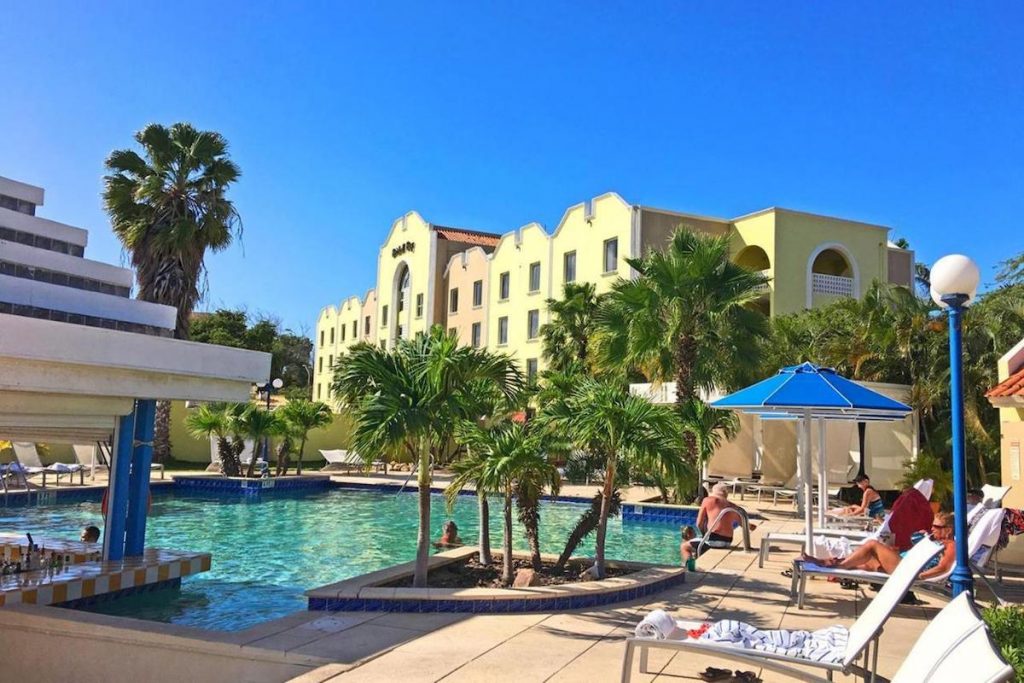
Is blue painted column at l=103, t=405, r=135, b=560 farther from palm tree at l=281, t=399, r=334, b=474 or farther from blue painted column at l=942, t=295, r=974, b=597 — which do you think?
palm tree at l=281, t=399, r=334, b=474

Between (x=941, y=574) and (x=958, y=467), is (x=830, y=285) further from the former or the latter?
(x=958, y=467)

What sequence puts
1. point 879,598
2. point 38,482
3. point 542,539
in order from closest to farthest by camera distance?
point 879,598 < point 542,539 < point 38,482

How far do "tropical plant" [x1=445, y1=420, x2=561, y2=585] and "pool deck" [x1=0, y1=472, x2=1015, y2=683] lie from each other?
4.47ft

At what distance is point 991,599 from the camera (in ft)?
28.0

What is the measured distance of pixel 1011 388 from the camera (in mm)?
10828

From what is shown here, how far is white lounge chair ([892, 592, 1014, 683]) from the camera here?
280 centimetres

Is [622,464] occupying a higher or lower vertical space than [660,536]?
higher

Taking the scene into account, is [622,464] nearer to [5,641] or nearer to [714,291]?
[5,641]

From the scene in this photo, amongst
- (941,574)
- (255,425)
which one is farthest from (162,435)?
(941,574)

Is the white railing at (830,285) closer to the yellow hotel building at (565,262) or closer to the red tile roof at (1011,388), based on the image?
the yellow hotel building at (565,262)

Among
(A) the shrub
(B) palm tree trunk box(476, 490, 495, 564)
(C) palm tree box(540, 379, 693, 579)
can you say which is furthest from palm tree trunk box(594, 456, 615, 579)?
(A) the shrub

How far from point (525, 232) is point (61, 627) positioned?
3201 cm

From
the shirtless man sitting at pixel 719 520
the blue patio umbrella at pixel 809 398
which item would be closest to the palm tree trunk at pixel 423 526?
the blue patio umbrella at pixel 809 398

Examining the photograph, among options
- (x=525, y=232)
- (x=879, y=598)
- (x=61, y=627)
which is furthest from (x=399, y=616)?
(x=525, y=232)
